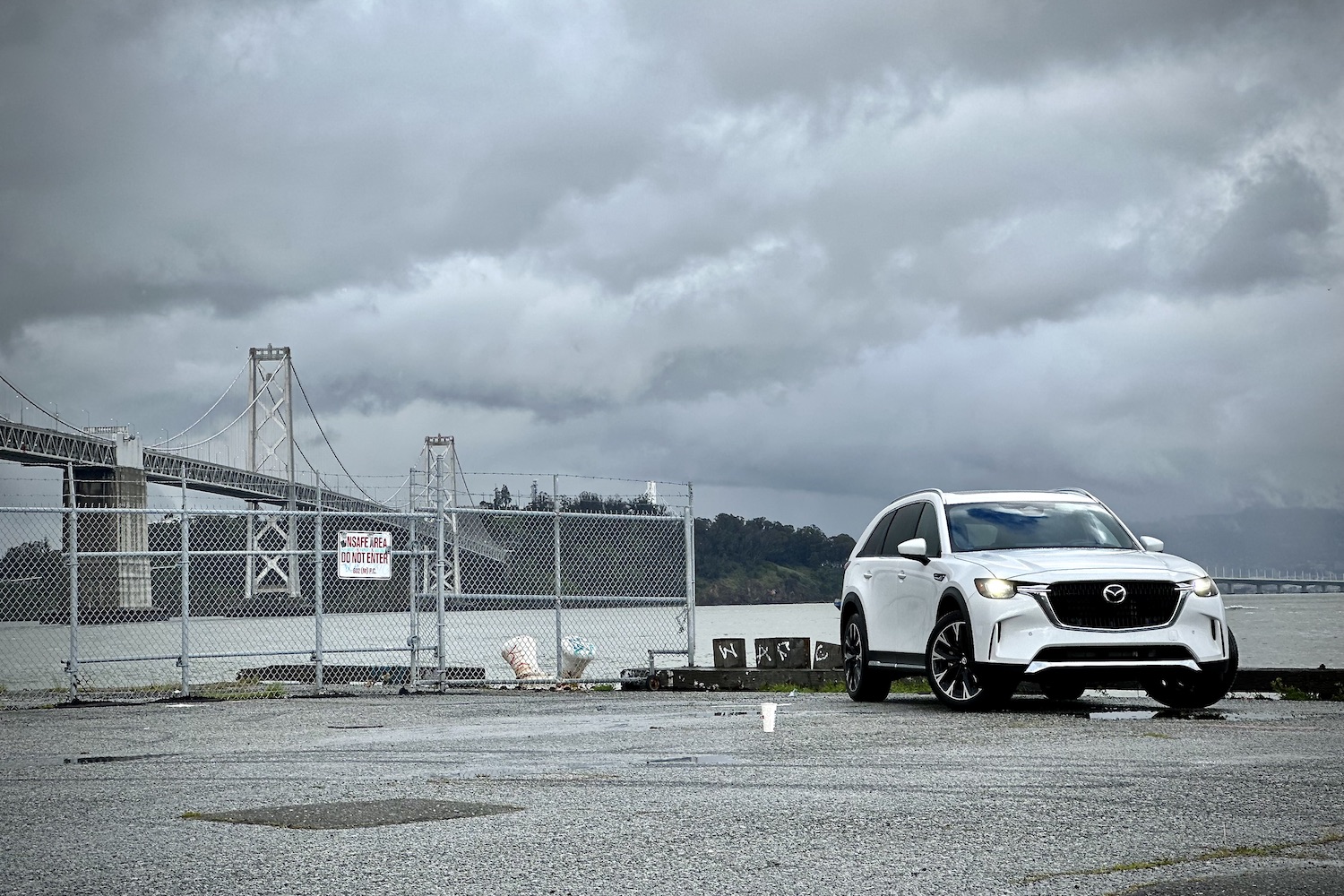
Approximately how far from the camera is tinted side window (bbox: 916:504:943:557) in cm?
1245

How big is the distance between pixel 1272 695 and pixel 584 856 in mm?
10602

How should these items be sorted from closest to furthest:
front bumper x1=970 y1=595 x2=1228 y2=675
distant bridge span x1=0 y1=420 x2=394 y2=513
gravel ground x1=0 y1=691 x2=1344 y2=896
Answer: gravel ground x1=0 y1=691 x2=1344 y2=896 → front bumper x1=970 y1=595 x2=1228 y2=675 → distant bridge span x1=0 y1=420 x2=394 y2=513

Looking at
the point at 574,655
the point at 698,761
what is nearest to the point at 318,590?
the point at 574,655

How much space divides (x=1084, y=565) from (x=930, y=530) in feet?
5.91

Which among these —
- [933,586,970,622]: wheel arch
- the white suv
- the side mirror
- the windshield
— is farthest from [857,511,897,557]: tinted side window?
[933,586,970,622]: wheel arch

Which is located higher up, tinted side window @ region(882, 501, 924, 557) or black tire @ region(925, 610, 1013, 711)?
tinted side window @ region(882, 501, 924, 557)

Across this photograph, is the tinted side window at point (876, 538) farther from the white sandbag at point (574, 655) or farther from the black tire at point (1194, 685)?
the white sandbag at point (574, 655)

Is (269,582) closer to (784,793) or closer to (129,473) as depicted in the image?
(129,473)

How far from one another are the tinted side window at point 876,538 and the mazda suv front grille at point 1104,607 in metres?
2.81

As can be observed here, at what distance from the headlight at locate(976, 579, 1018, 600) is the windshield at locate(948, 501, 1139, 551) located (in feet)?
3.24

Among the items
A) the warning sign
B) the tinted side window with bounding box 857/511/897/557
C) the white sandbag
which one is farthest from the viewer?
the white sandbag

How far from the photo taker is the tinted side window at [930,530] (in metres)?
12.4

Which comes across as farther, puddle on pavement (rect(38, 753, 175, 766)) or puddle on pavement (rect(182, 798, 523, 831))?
puddle on pavement (rect(38, 753, 175, 766))

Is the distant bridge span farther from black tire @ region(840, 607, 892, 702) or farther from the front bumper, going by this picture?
the front bumper
